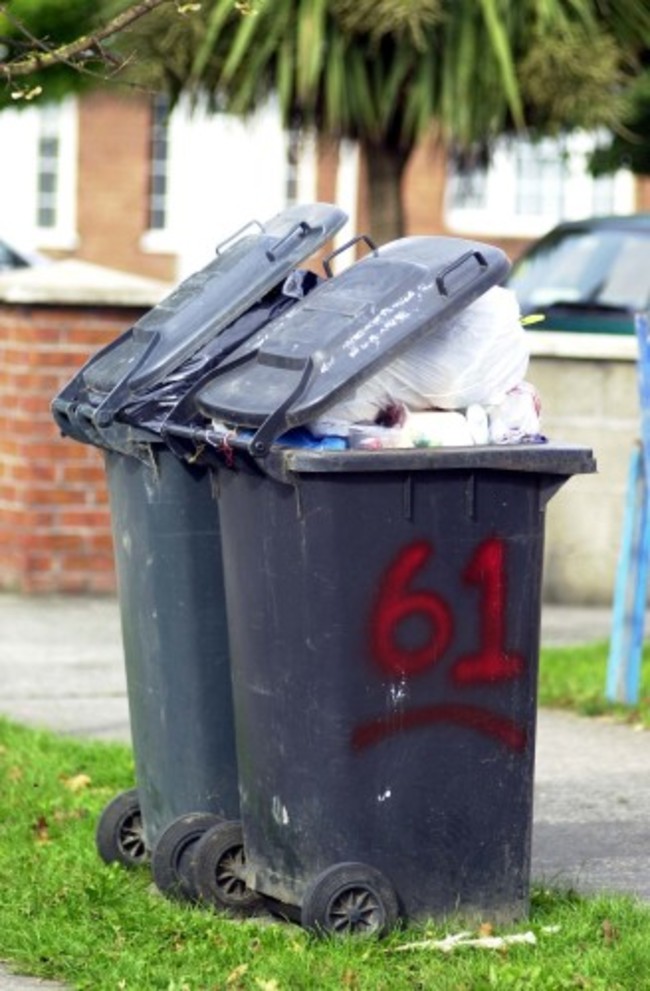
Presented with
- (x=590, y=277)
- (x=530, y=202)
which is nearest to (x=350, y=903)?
(x=590, y=277)

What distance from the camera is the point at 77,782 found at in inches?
320

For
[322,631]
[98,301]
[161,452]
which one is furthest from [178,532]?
[98,301]

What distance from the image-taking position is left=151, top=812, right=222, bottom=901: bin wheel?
648cm

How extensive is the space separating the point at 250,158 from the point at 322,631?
1114 inches

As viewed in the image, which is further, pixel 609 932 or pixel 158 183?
pixel 158 183

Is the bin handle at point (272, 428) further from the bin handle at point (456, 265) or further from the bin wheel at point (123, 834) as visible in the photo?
A: the bin wheel at point (123, 834)

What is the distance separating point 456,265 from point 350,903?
56.9 inches

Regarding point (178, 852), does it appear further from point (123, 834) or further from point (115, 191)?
point (115, 191)

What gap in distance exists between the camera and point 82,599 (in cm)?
1244

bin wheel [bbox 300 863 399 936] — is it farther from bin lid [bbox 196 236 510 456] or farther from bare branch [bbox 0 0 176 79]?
bare branch [bbox 0 0 176 79]

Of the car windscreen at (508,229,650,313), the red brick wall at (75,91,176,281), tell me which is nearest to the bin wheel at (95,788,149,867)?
the car windscreen at (508,229,650,313)

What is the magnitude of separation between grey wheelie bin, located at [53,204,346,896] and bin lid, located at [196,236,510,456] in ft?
1.01

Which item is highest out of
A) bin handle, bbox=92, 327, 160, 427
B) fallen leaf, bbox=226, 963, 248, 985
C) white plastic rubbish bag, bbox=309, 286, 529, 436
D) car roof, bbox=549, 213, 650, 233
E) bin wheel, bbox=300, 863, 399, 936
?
white plastic rubbish bag, bbox=309, 286, 529, 436

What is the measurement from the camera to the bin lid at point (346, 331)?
5859 millimetres
